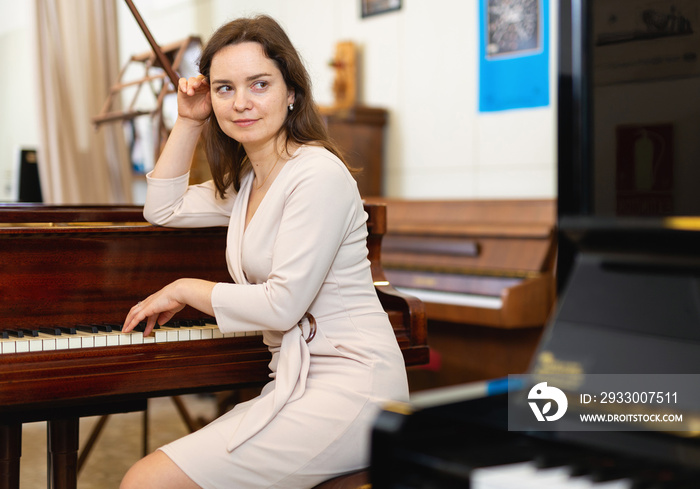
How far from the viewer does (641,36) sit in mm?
933

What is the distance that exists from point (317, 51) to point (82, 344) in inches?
154

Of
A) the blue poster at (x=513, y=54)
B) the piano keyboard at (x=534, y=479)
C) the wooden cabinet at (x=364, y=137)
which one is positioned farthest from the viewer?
the wooden cabinet at (x=364, y=137)

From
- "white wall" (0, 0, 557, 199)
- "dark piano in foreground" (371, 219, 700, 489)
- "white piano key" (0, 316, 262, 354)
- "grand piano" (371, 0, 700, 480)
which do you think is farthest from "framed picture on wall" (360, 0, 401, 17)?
"dark piano in foreground" (371, 219, 700, 489)

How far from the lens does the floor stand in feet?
10.1

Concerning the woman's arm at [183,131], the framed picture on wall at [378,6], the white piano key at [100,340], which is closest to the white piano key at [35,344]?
the white piano key at [100,340]

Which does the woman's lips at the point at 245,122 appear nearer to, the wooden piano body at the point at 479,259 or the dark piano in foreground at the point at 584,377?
the dark piano in foreground at the point at 584,377

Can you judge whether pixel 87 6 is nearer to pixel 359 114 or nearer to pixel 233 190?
pixel 359 114

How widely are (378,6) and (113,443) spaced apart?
3000 mm

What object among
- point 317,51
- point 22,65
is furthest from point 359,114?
point 22,65

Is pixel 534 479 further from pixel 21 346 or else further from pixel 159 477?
pixel 21 346

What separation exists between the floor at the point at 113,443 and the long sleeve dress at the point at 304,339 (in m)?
1.71

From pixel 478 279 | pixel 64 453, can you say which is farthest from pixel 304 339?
pixel 478 279

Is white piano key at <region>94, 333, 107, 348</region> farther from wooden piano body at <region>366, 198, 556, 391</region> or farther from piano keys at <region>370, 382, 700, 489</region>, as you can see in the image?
wooden piano body at <region>366, 198, 556, 391</region>

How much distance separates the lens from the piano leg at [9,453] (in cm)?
185
